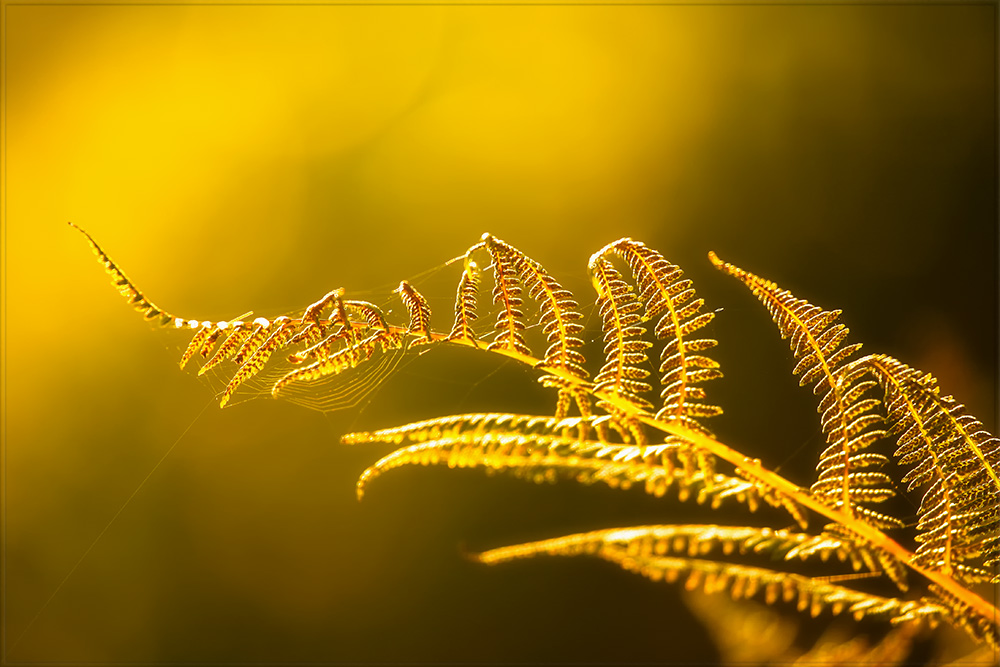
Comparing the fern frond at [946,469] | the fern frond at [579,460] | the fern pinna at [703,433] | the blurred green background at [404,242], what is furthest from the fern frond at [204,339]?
the blurred green background at [404,242]

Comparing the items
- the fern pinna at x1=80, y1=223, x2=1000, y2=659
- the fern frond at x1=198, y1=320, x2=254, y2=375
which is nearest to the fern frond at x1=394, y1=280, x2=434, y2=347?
the fern pinna at x1=80, y1=223, x2=1000, y2=659

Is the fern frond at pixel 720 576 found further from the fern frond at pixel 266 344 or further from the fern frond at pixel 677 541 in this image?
the fern frond at pixel 266 344

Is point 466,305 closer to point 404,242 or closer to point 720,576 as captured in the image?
point 720,576

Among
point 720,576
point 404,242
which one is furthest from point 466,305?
point 404,242

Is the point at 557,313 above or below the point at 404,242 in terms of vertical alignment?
below

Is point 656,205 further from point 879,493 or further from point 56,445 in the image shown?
point 56,445

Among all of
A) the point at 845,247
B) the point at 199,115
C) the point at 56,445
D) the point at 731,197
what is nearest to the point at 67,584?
the point at 56,445
